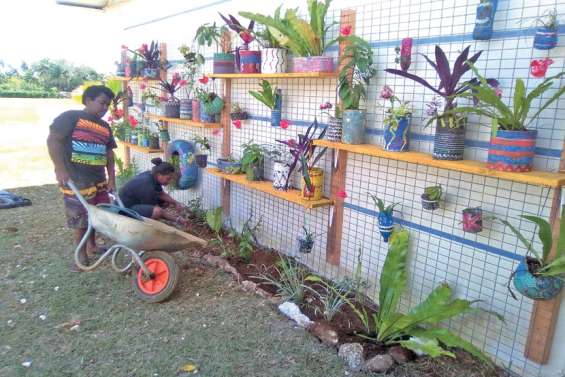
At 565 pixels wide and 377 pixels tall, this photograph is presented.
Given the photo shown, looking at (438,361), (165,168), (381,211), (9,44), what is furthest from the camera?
(9,44)

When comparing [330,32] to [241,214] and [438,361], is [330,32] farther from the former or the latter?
[438,361]

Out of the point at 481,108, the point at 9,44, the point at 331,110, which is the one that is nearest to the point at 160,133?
the point at 331,110

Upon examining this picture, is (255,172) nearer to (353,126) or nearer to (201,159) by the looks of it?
(201,159)

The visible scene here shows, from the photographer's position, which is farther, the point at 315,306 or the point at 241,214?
the point at 241,214

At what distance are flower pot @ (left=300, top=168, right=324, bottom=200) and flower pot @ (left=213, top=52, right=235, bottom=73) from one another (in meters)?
1.54

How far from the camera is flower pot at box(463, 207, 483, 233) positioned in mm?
2402

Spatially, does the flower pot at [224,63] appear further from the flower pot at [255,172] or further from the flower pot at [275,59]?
the flower pot at [255,172]

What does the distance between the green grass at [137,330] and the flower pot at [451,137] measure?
1.36 meters

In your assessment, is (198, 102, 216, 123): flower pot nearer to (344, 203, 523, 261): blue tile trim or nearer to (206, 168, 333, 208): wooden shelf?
(206, 168, 333, 208): wooden shelf

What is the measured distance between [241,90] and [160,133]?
1.83m

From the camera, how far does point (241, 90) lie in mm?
4309

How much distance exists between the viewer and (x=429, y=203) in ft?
8.41

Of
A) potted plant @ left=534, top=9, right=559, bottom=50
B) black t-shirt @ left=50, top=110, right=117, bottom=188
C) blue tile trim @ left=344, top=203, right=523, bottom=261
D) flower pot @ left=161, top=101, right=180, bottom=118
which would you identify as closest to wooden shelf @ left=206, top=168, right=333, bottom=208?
blue tile trim @ left=344, top=203, right=523, bottom=261

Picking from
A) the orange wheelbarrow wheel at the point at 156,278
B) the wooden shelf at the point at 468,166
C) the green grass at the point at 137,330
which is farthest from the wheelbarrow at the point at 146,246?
the wooden shelf at the point at 468,166
